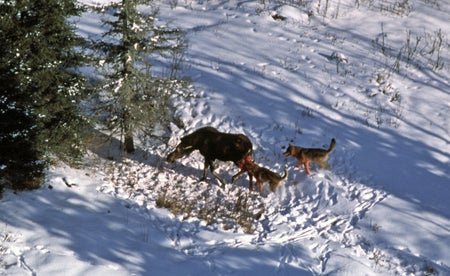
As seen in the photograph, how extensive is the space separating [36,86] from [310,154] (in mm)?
6295

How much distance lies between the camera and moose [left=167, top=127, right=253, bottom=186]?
1111 centimetres

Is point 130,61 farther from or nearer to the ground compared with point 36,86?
farther from the ground

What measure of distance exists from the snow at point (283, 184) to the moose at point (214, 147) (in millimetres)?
475

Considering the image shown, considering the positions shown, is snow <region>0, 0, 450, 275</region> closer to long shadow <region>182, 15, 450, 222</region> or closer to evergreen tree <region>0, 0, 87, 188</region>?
long shadow <region>182, 15, 450, 222</region>

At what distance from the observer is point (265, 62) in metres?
16.0

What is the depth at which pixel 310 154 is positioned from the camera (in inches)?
450

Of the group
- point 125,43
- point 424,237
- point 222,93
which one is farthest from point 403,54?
point 125,43

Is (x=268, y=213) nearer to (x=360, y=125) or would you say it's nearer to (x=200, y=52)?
(x=360, y=125)

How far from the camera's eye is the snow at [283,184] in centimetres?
942

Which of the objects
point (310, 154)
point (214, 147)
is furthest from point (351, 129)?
point (214, 147)

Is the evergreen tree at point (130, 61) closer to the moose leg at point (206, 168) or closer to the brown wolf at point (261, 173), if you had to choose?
the moose leg at point (206, 168)

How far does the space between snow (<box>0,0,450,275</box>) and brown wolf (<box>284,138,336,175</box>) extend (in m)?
0.27

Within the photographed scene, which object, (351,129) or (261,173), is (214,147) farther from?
(351,129)

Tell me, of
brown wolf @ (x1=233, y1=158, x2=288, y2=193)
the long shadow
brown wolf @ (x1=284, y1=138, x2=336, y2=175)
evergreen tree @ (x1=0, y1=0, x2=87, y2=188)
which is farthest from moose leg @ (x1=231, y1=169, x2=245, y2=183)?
evergreen tree @ (x1=0, y1=0, x2=87, y2=188)
